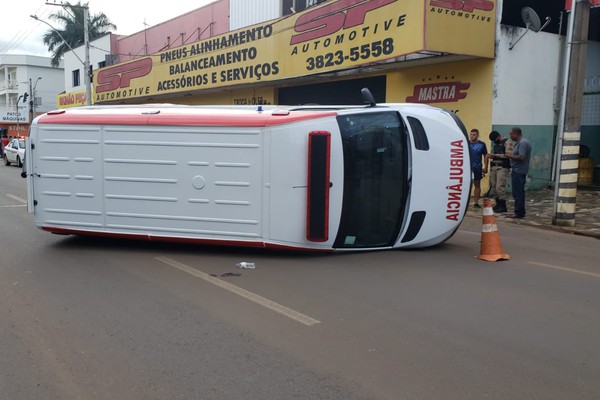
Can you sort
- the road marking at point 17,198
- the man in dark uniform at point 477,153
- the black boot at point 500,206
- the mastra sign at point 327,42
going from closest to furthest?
the black boot at point 500,206 → the man in dark uniform at point 477,153 → the mastra sign at point 327,42 → the road marking at point 17,198

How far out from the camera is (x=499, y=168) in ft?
38.3

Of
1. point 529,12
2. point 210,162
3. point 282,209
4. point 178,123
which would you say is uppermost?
point 529,12

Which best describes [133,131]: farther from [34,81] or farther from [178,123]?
[34,81]

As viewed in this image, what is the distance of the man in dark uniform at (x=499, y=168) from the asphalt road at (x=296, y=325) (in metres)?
4.17

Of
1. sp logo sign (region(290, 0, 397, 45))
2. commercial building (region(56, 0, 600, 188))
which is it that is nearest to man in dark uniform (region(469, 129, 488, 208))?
commercial building (region(56, 0, 600, 188))

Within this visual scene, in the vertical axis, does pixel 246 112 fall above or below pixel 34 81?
below

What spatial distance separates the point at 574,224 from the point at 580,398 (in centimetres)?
765

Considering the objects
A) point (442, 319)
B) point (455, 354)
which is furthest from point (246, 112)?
point (455, 354)

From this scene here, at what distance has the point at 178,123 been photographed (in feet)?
23.9

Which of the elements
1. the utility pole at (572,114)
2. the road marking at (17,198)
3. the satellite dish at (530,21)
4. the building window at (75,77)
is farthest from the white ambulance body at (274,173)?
the building window at (75,77)

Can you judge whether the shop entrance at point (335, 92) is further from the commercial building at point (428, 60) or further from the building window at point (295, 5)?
the building window at point (295, 5)

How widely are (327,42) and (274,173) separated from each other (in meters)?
9.63

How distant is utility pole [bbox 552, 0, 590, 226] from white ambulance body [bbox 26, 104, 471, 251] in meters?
3.80

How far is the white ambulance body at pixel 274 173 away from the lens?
7.05 m
